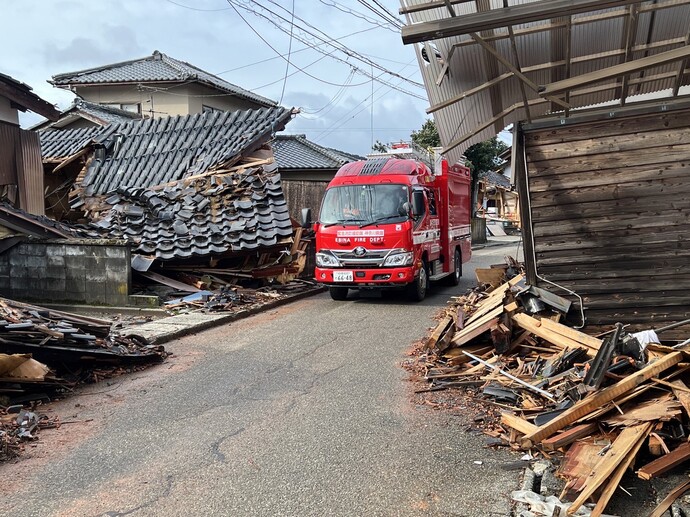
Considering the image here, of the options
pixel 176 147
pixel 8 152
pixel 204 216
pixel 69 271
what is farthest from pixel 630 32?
pixel 8 152

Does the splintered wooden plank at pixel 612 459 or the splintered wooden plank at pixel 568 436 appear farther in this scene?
the splintered wooden plank at pixel 568 436

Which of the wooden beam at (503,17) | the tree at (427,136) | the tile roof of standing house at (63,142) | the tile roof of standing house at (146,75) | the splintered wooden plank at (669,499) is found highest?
the tile roof of standing house at (146,75)

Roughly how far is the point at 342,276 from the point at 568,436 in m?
7.99

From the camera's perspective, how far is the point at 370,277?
12.0m

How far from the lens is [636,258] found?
7.43m

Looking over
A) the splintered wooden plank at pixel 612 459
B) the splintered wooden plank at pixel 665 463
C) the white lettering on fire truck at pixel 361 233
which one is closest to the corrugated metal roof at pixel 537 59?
the splintered wooden plank at pixel 612 459

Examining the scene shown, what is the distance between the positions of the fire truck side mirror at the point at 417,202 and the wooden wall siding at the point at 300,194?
20.3ft

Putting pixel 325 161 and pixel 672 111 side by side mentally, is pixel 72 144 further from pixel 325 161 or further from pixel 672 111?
pixel 672 111

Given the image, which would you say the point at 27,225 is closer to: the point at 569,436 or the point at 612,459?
the point at 569,436

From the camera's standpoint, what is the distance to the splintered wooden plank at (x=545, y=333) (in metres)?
6.51

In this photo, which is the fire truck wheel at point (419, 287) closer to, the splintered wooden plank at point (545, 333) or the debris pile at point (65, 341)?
the splintered wooden plank at point (545, 333)

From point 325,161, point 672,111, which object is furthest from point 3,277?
point 325,161

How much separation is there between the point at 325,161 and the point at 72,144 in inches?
456

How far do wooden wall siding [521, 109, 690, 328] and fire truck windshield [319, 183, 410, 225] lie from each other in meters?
4.60
